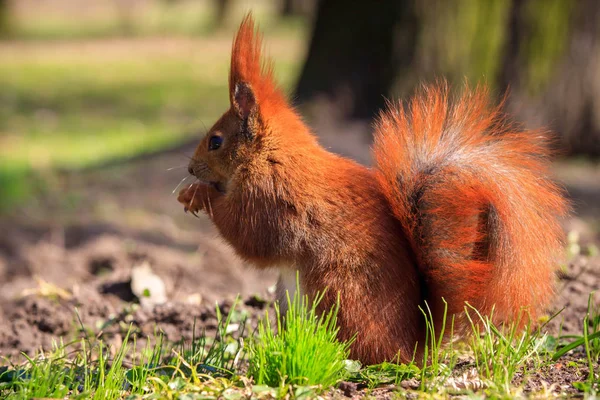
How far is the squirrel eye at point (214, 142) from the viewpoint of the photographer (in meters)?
2.82

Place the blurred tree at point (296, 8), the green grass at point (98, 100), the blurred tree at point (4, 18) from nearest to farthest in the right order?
the green grass at point (98, 100) → the blurred tree at point (4, 18) → the blurred tree at point (296, 8)

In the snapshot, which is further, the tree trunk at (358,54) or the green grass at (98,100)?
the green grass at (98,100)

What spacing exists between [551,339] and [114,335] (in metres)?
1.65

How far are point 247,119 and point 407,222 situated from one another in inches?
26.7

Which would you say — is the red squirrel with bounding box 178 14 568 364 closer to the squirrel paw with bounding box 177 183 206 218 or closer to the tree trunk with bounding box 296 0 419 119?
the squirrel paw with bounding box 177 183 206 218

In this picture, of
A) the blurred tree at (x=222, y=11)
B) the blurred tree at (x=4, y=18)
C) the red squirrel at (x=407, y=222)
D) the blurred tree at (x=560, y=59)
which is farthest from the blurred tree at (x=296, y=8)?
the red squirrel at (x=407, y=222)

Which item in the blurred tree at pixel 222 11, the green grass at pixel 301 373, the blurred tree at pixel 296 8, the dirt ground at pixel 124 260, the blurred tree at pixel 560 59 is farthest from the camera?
the blurred tree at pixel 296 8

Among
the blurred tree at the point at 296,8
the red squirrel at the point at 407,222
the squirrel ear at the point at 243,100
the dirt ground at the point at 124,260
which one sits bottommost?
the dirt ground at the point at 124,260

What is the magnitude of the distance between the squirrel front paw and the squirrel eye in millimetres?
141

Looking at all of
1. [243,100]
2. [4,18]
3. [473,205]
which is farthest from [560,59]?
[4,18]

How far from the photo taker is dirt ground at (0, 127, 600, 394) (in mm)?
3209

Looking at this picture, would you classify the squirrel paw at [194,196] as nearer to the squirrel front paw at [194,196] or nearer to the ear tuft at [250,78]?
the squirrel front paw at [194,196]

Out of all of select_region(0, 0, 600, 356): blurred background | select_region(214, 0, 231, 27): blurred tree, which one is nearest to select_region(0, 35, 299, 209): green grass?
select_region(0, 0, 600, 356): blurred background

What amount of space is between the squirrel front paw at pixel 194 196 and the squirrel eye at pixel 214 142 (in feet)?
0.46
